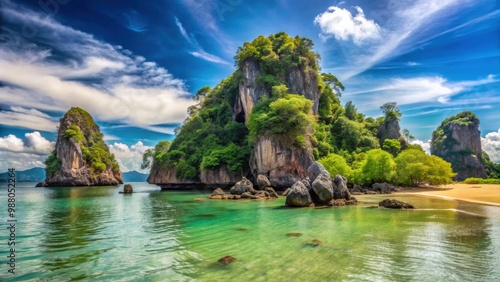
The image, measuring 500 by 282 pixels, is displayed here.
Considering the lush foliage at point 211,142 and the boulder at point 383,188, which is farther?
the lush foliage at point 211,142

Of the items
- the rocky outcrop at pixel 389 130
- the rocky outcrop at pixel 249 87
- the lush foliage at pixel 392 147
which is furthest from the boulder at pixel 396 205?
the rocky outcrop at pixel 389 130

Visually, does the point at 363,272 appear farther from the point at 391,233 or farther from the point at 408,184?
the point at 408,184

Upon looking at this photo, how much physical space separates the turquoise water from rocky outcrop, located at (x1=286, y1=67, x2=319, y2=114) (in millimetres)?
40417

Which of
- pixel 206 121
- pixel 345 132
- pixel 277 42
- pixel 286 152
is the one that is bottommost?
pixel 286 152

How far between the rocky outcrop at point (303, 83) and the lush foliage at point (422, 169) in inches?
820

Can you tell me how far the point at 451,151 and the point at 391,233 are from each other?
292 feet

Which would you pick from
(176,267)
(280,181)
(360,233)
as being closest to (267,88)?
(280,181)

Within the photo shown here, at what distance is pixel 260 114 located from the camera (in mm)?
46250

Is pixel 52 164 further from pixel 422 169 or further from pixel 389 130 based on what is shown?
pixel 422 169

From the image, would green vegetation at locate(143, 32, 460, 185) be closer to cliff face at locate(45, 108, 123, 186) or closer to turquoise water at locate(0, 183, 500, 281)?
turquoise water at locate(0, 183, 500, 281)

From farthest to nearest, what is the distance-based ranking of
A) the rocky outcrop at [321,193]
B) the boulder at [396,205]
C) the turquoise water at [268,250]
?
the rocky outcrop at [321,193] < the boulder at [396,205] < the turquoise water at [268,250]

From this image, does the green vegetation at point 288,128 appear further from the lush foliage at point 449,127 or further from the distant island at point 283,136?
the lush foliage at point 449,127

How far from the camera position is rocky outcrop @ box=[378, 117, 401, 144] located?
60.7 m

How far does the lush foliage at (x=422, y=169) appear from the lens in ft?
122
